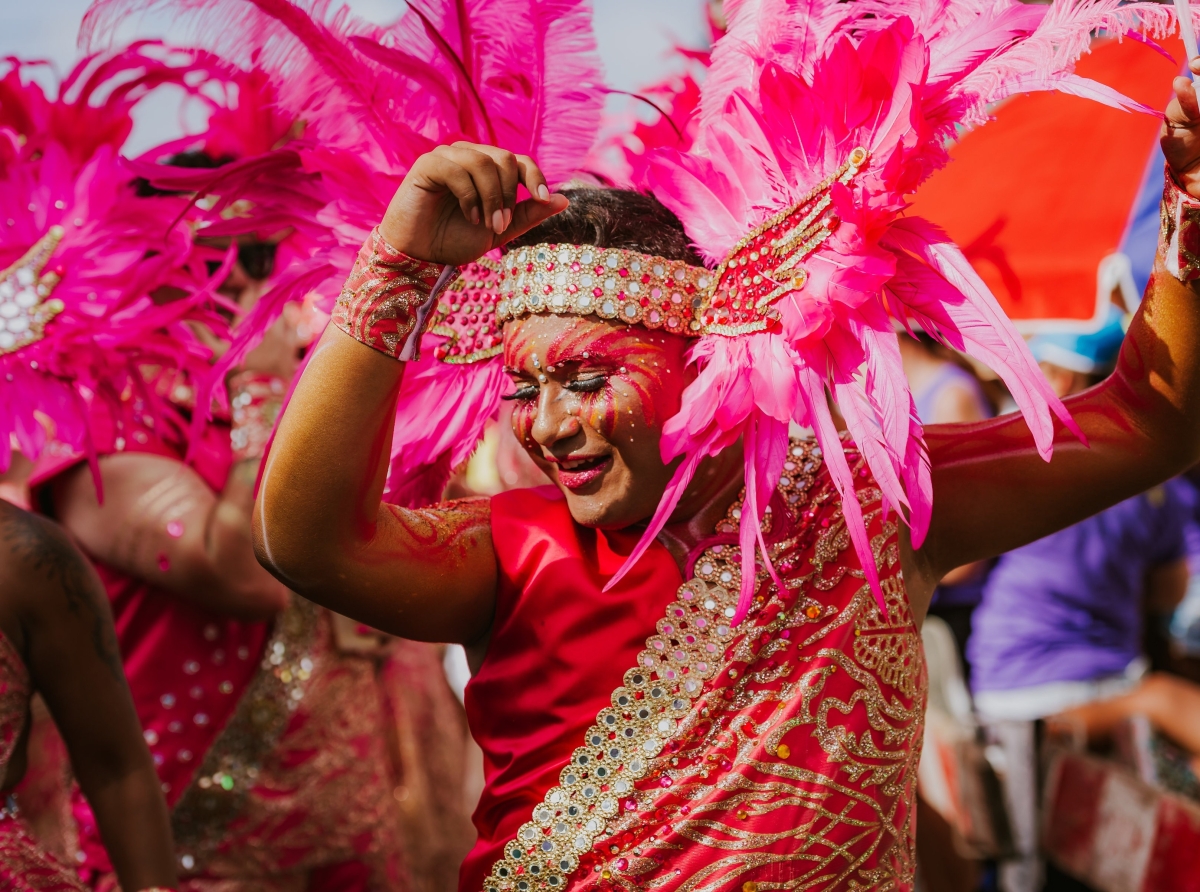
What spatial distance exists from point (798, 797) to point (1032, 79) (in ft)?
3.15

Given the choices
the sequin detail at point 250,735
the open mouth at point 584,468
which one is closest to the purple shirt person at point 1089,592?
the sequin detail at point 250,735

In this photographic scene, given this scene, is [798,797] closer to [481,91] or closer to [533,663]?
[533,663]

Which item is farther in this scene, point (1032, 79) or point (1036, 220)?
point (1036, 220)

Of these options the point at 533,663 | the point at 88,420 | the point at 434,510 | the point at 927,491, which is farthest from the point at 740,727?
the point at 88,420

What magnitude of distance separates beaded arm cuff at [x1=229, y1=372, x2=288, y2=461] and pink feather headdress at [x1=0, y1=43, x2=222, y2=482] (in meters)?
0.31

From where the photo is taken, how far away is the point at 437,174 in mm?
1485

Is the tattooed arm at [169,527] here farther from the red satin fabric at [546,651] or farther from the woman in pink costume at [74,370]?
the red satin fabric at [546,651]

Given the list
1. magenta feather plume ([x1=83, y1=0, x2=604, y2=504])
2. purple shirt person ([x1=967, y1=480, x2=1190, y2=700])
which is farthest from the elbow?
purple shirt person ([x1=967, y1=480, x2=1190, y2=700])

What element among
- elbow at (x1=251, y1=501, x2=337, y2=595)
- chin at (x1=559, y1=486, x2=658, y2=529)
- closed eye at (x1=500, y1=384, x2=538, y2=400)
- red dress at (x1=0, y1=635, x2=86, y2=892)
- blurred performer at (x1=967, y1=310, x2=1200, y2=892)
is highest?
closed eye at (x1=500, y1=384, x2=538, y2=400)

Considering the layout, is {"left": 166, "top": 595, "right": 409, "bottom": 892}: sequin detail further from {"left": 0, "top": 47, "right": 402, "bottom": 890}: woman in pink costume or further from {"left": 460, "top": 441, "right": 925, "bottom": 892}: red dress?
{"left": 460, "top": 441, "right": 925, "bottom": 892}: red dress

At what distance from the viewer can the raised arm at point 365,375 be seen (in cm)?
150

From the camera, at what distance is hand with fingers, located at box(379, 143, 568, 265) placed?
58.6 inches

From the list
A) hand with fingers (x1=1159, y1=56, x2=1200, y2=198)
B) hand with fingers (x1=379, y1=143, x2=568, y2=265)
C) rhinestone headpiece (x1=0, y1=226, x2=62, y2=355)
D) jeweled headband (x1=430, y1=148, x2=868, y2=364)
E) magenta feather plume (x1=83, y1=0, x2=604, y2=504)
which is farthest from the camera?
rhinestone headpiece (x1=0, y1=226, x2=62, y2=355)

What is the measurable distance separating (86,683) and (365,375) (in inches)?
37.3
